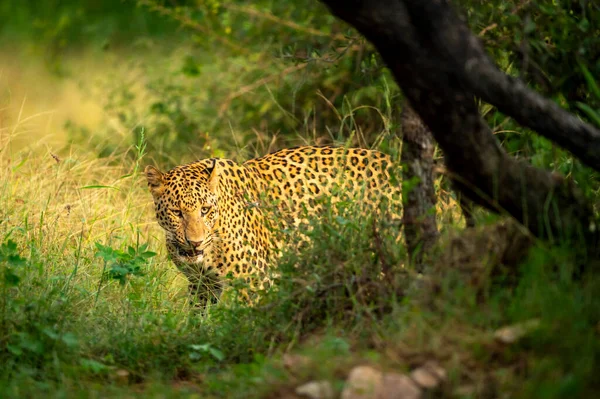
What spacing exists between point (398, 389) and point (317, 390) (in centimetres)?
30

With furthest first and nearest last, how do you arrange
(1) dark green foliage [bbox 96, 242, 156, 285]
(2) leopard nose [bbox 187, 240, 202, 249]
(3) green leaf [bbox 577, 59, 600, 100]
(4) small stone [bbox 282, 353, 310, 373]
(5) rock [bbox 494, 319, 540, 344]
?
(2) leopard nose [bbox 187, 240, 202, 249] < (1) dark green foliage [bbox 96, 242, 156, 285] < (3) green leaf [bbox 577, 59, 600, 100] < (4) small stone [bbox 282, 353, 310, 373] < (5) rock [bbox 494, 319, 540, 344]

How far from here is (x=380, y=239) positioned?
15.4 ft

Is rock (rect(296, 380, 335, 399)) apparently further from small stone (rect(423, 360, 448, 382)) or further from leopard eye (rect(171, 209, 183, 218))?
leopard eye (rect(171, 209, 183, 218))

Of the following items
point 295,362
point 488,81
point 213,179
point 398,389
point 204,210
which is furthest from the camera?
point 213,179

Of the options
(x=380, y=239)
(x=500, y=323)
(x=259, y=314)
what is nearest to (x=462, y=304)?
(x=500, y=323)

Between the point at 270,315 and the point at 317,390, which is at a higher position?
the point at 317,390

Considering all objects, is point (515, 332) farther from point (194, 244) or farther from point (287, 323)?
point (194, 244)

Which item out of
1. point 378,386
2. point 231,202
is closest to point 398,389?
point 378,386

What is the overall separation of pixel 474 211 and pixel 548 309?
1.18 metres

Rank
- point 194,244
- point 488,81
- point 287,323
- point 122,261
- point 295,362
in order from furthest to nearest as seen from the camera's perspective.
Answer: point 194,244
point 122,261
point 287,323
point 488,81
point 295,362

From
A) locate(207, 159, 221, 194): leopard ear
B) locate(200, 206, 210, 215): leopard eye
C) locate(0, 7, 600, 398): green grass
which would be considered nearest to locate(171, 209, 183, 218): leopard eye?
locate(200, 206, 210, 215): leopard eye

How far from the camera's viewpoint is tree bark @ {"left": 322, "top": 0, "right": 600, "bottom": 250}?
4035 mm

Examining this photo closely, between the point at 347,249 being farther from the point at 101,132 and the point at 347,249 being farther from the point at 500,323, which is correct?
the point at 101,132

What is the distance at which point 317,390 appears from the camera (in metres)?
3.63
